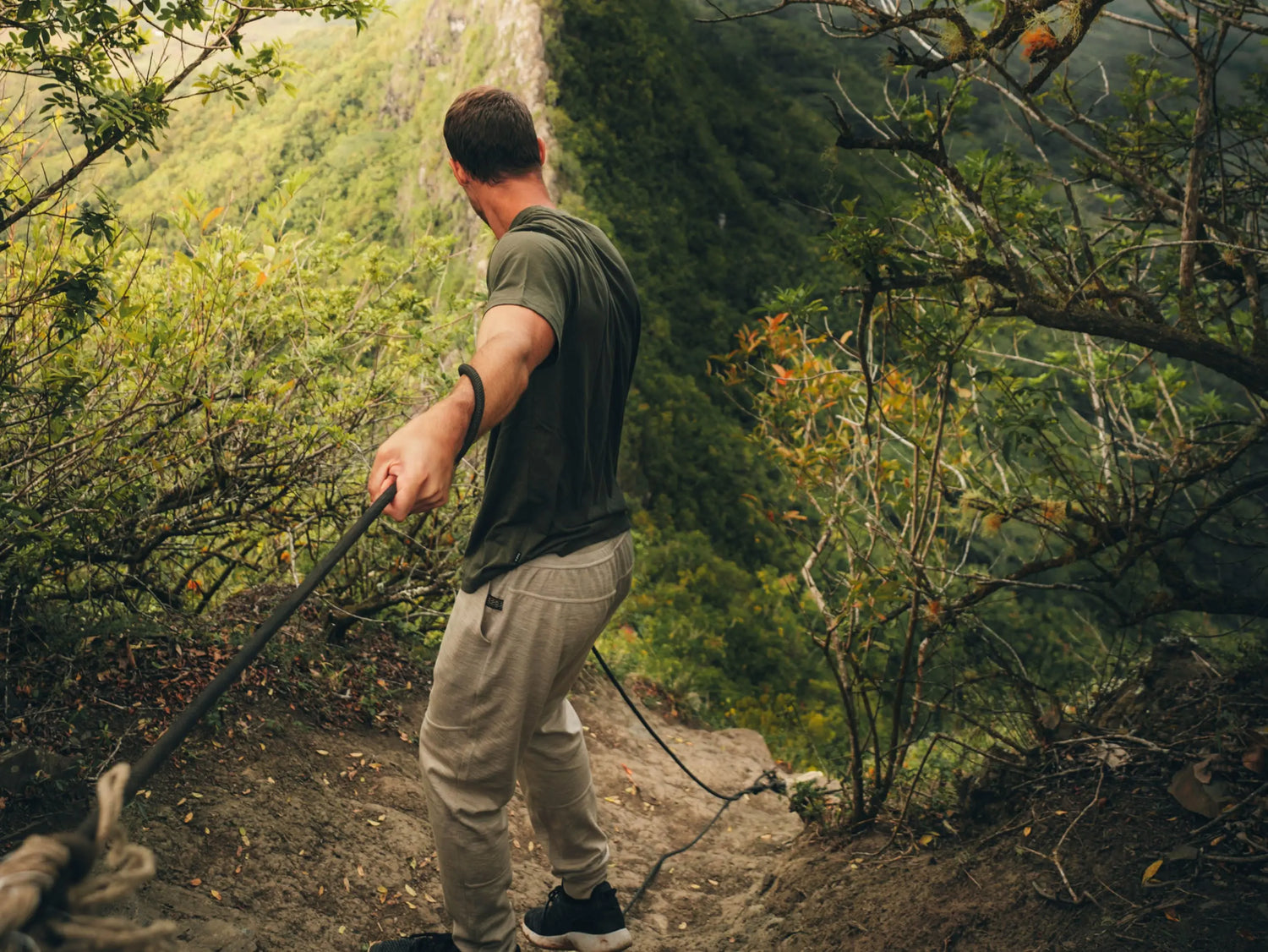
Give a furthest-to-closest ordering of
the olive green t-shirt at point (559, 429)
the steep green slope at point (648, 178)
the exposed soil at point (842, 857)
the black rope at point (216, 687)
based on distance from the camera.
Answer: the steep green slope at point (648, 178)
the exposed soil at point (842, 857)
the olive green t-shirt at point (559, 429)
the black rope at point (216, 687)

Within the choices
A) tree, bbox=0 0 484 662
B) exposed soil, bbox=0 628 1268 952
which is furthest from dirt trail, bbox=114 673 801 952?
tree, bbox=0 0 484 662

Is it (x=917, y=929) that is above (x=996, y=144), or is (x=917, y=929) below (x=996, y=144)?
above

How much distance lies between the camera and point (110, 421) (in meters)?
3.17

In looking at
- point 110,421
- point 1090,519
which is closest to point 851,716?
point 1090,519

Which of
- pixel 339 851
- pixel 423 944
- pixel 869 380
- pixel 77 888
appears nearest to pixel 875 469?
pixel 869 380

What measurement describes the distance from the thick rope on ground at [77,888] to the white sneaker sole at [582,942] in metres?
1.94

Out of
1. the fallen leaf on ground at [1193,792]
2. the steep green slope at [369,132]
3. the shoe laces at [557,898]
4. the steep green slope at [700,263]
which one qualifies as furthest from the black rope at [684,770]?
the steep green slope at [369,132]

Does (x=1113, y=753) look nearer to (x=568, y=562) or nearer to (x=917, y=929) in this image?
(x=917, y=929)

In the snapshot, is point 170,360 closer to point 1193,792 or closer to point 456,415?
point 456,415

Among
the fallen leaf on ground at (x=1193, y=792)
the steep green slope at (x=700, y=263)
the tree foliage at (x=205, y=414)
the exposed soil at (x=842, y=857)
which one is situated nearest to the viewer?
the exposed soil at (x=842, y=857)

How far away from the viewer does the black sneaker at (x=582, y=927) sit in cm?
267

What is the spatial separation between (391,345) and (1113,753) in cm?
336

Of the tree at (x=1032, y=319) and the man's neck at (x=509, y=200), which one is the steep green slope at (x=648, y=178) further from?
the man's neck at (x=509, y=200)

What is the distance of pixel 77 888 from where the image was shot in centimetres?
93
